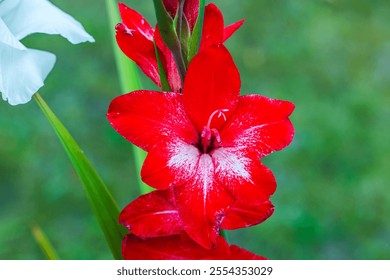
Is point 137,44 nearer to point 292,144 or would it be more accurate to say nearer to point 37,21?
point 37,21

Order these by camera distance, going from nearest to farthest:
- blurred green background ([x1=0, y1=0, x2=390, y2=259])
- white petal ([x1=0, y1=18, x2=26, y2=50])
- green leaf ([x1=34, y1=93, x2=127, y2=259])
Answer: white petal ([x1=0, y1=18, x2=26, y2=50]), green leaf ([x1=34, y1=93, x2=127, y2=259]), blurred green background ([x1=0, y1=0, x2=390, y2=259])

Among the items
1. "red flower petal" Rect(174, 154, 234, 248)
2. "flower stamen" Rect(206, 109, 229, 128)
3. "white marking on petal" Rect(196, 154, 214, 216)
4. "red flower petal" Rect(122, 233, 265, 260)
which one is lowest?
"red flower petal" Rect(122, 233, 265, 260)

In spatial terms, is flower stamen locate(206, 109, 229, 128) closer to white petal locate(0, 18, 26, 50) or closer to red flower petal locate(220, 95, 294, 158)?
red flower petal locate(220, 95, 294, 158)

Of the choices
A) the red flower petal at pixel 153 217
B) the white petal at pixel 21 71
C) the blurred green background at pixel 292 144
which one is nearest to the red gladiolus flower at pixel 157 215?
the red flower petal at pixel 153 217

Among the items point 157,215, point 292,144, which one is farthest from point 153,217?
point 292,144

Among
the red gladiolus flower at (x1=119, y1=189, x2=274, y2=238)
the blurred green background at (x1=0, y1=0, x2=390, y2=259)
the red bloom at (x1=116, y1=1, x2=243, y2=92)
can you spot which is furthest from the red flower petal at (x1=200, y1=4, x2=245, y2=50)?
the blurred green background at (x1=0, y1=0, x2=390, y2=259)

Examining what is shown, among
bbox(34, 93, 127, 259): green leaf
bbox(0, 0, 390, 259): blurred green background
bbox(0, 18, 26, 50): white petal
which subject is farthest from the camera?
bbox(0, 0, 390, 259): blurred green background

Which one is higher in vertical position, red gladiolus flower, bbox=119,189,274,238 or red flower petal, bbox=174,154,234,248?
red flower petal, bbox=174,154,234,248
